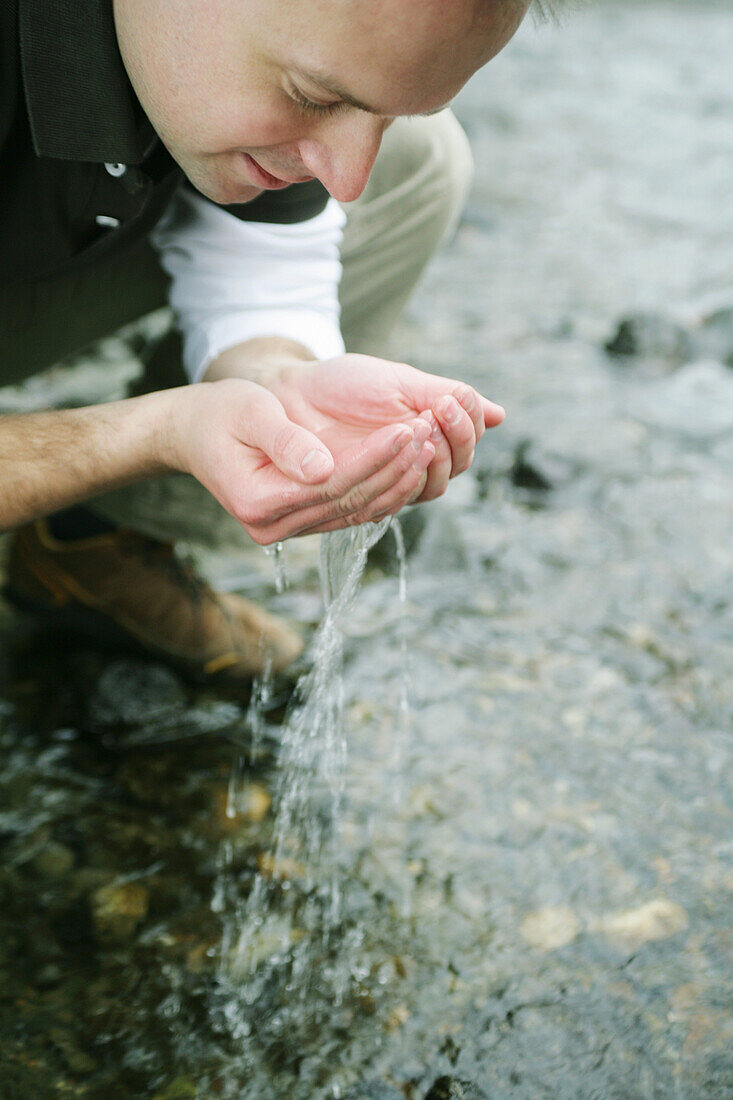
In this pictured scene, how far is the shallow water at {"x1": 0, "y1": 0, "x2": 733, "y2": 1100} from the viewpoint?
1413 mm

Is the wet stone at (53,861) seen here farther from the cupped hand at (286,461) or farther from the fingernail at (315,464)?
the fingernail at (315,464)

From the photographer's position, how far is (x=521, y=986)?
1496 mm

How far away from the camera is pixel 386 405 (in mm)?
1322

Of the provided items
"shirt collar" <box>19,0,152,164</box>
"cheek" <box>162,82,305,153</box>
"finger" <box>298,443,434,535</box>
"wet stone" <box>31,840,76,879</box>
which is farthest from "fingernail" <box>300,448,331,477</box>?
"wet stone" <box>31,840,76,879</box>

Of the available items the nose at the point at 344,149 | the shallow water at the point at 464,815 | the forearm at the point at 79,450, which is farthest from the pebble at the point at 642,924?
the nose at the point at 344,149

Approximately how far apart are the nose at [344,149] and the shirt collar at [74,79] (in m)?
0.28

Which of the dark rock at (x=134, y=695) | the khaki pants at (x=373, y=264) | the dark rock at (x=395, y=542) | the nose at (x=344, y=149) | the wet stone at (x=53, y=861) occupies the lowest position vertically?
the dark rock at (x=395, y=542)

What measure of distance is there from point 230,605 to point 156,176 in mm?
849

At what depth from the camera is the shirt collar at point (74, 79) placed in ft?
4.22

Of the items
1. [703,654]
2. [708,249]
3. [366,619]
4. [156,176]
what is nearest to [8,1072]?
[366,619]

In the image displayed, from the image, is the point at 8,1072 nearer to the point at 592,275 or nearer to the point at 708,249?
the point at 592,275

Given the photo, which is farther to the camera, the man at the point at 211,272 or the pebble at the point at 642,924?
the pebble at the point at 642,924

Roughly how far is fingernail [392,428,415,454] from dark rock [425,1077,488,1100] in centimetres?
86

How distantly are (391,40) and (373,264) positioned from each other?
1009 mm
